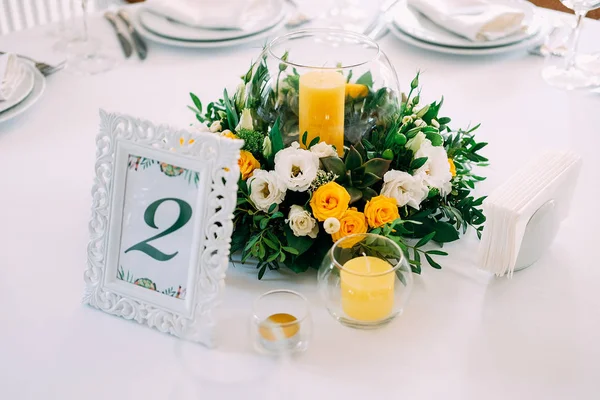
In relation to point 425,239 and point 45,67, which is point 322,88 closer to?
point 425,239

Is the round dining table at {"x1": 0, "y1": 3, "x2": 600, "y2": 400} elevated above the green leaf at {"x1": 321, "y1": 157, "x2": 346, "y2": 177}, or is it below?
below

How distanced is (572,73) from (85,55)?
105 centimetres

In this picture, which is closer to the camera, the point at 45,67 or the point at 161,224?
the point at 161,224

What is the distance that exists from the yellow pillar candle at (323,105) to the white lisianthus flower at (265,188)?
102 mm

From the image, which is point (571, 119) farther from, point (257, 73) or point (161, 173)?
point (161, 173)

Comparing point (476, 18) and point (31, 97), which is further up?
point (476, 18)

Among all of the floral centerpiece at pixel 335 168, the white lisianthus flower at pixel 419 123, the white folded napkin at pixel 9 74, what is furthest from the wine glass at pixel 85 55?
the white lisianthus flower at pixel 419 123

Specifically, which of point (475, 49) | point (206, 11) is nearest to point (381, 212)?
point (475, 49)

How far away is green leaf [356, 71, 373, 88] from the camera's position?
1.10 m

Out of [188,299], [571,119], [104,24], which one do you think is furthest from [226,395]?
[104,24]

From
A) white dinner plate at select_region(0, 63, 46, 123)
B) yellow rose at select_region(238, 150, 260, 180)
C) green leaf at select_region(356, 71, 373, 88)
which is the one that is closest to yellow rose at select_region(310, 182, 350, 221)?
yellow rose at select_region(238, 150, 260, 180)

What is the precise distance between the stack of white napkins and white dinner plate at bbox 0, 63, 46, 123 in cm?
88

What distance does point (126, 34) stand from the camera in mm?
1688

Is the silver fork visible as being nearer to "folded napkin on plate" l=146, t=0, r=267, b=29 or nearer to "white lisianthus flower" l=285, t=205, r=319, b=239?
"folded napkin on plate" l=146, t=0, r=267, b=29
